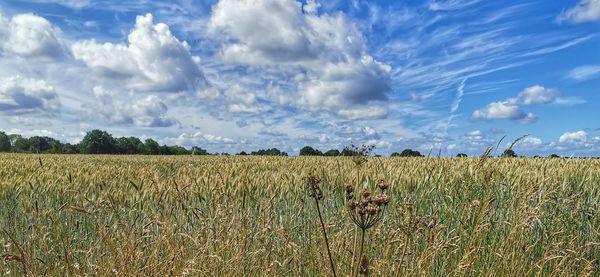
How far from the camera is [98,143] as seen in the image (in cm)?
8144

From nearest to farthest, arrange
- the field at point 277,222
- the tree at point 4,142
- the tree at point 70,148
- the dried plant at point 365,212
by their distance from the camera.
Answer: the dried plant at point 365,212, the field at point 277,222, the tree at point 70,148, the tree at point 4,142

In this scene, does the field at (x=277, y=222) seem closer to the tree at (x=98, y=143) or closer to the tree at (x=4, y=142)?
the tree at (x=98, y=143)

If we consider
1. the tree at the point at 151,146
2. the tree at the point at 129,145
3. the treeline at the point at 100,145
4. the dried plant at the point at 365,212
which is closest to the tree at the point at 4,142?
the treeline at the point at 100,145

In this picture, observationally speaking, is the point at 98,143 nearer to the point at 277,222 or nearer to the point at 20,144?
the point at 20,144

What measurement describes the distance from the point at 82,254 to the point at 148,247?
2.02 feet

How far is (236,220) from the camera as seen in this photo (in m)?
4.32

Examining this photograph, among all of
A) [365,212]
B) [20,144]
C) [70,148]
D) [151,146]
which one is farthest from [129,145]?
[365,212]

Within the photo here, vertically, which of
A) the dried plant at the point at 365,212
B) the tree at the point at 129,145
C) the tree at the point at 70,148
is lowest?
the dried plant at the point at 365,212

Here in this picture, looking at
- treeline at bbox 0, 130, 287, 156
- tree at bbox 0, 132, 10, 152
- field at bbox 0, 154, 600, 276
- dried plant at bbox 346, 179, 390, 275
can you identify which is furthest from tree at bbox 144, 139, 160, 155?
dried plant at bbox 346, 179, 390, 275

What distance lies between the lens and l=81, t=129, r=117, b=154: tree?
270 feet

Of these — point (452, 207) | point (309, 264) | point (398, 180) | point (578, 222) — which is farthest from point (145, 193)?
point (578, 222)

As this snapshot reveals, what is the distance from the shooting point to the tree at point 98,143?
82.4 meters

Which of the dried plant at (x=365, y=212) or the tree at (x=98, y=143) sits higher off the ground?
the tree at (x=98, y=143)

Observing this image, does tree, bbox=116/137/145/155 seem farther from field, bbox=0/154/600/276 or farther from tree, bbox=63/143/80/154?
field, bbox=0/154/600/276
